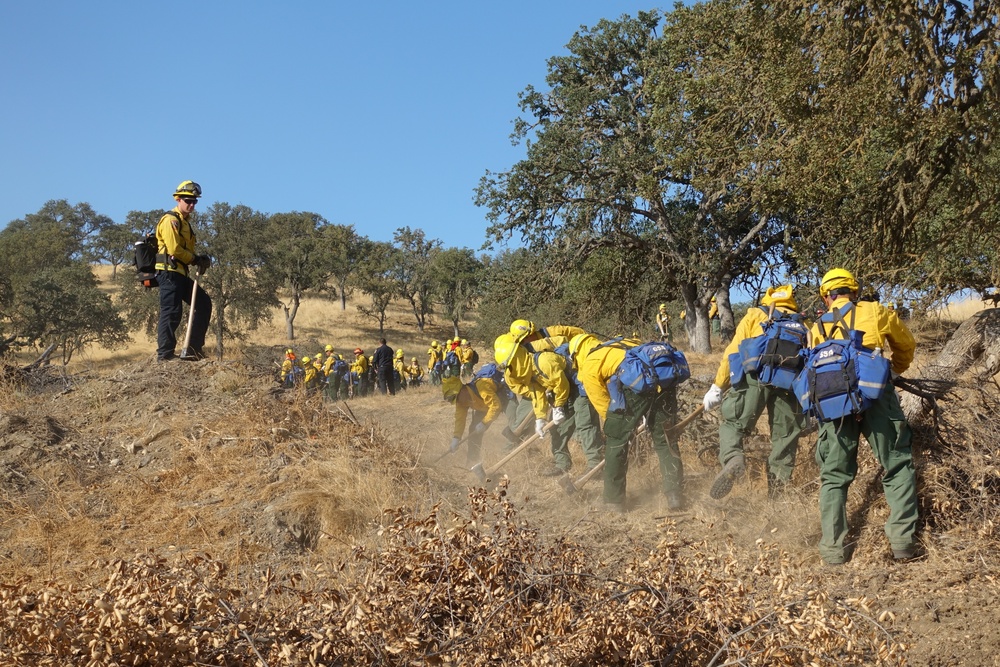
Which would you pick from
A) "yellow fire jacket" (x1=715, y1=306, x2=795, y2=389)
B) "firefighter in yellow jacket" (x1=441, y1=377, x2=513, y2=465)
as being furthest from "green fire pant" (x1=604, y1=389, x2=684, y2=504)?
"firefighter in yellow jacket" (x1=441, y1=377, x2=513, y2=465)

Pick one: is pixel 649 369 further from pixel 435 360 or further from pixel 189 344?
pixel 435 360

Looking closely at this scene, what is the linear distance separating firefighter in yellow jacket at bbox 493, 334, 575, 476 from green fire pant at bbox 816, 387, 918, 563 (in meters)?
2.62

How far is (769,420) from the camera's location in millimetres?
6438

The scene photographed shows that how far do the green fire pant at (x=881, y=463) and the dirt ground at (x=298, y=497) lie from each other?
16 cm

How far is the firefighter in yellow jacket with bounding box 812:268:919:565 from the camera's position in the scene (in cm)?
476

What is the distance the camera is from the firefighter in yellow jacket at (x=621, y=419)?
6.28m

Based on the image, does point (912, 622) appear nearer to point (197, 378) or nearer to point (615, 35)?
point (197, 378)

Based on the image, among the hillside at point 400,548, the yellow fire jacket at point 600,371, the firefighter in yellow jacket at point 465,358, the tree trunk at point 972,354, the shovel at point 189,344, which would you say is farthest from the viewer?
the firefighter in yellow jacket at point 465,358

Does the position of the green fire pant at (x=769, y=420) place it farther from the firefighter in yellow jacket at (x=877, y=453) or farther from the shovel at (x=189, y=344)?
the shovel at (x=189, y=344)

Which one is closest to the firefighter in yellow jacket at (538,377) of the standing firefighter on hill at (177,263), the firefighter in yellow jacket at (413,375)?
the standing firefighter on hill at (177,263)

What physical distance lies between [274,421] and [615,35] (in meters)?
19.3

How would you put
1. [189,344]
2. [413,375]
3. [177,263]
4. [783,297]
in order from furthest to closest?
[413,375] → [189,344] → [177,263] → [783,297]

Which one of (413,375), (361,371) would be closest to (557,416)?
(361,371)

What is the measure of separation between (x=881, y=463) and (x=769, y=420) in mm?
1554
